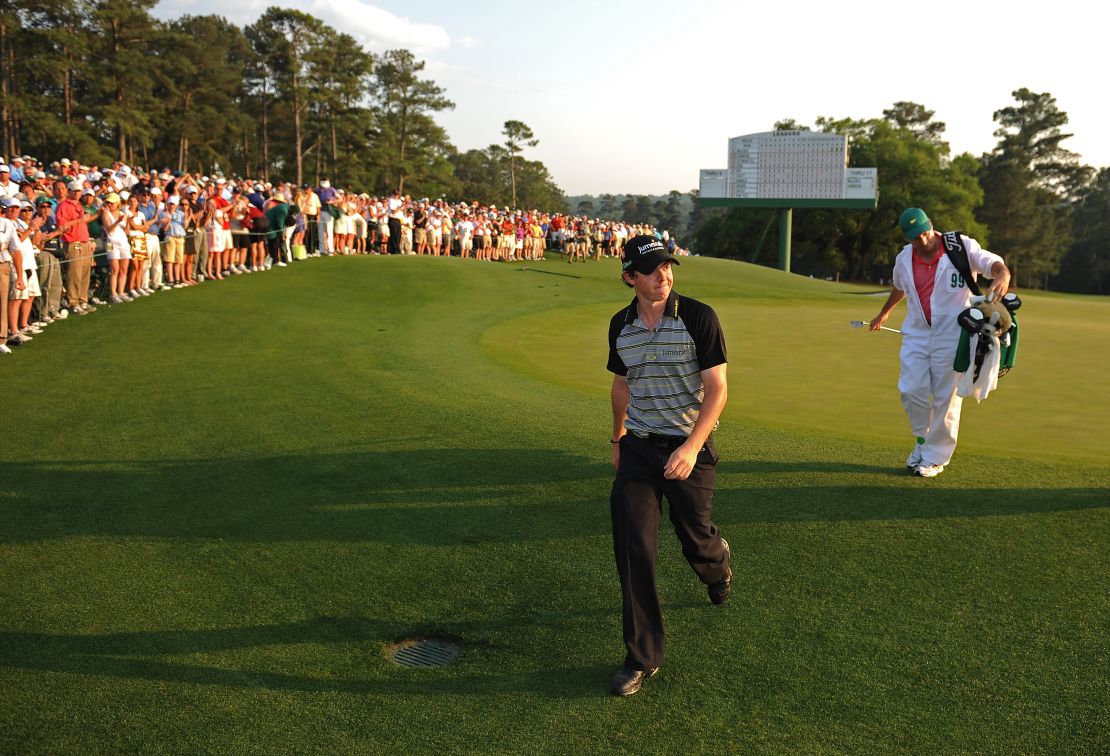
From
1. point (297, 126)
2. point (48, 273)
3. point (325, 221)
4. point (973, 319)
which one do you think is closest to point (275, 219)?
point (325, 221)

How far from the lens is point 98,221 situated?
1645 cm

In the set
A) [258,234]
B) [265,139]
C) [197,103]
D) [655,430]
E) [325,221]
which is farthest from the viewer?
[265,139]

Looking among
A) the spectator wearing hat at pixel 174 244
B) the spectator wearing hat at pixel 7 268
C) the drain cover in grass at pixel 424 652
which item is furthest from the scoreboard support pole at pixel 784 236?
the drain cover in grass at pixel 424 652

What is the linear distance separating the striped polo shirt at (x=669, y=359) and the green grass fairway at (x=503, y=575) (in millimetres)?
1183

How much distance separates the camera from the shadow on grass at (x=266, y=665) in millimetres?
4207

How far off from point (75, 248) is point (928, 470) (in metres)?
14.3

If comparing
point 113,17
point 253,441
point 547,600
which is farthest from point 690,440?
point 113,17

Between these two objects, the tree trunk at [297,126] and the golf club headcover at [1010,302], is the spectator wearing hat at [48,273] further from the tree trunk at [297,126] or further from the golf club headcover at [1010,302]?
the tree trunk at [297,126]

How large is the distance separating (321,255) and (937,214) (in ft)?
198

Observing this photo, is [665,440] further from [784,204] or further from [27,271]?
[784,204]

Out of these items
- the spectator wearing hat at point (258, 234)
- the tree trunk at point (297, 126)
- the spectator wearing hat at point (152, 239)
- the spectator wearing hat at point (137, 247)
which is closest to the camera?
the spectator wearing hat at point (137, 247)

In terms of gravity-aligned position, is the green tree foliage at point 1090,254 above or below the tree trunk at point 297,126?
below

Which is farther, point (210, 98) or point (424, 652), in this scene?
point (210, 98)

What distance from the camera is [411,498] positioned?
22.2 feet
